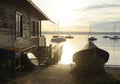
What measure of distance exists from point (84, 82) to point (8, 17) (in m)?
5.82

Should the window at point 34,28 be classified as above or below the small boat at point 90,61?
above

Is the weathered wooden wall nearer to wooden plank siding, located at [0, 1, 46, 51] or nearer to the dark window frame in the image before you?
wooden plank siding, located at [0, 1, 46, 51]

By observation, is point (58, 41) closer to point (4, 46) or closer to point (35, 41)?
point (35, 41)

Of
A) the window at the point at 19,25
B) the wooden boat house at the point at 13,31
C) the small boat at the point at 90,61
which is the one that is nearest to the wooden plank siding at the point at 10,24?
the wooden boat house at the point at 13,31

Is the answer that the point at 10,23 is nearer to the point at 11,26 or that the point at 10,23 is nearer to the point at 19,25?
the point at 11,26

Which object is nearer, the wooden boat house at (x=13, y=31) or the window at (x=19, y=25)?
the wooden boat house at (x=13, y=31)

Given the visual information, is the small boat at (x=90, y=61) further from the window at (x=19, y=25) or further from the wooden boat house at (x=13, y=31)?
the window at (x=19, y=25)

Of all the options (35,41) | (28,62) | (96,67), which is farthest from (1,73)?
(35,41)

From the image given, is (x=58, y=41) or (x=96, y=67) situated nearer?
(x=96, y=67)

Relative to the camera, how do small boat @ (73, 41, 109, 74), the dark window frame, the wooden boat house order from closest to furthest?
the wooden boat house
small boat @ (73, 41, 109, 74)
the dark window frame

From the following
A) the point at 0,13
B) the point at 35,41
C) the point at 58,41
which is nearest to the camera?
the point at 0,13

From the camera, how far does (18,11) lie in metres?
16.4

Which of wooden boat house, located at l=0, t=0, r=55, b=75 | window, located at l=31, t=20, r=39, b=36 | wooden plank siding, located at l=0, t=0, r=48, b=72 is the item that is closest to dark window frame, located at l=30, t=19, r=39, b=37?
window, located at l=31, t=20, r=39, b=36

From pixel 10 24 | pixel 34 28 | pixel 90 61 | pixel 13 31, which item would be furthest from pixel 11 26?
pixel 34 28
